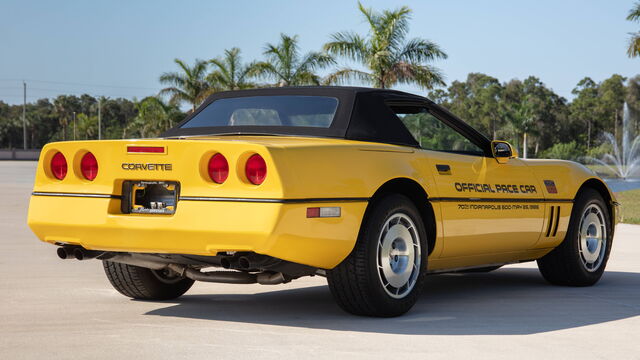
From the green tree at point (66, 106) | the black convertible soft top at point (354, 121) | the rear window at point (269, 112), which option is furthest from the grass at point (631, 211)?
the green tree at point (66, 106)

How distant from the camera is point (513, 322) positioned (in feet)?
18.7

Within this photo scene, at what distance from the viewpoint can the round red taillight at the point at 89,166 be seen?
18.4ft

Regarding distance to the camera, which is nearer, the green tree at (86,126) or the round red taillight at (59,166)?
the round red taillight at (59,166)

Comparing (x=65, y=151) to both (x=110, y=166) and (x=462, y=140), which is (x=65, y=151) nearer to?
(x=110, y=166)

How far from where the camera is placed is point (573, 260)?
7.67m

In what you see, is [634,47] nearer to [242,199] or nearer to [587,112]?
[242,199]

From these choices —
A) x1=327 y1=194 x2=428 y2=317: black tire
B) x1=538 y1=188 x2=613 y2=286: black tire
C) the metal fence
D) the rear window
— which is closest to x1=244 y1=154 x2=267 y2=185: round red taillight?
x1=327 y1=194 x2=428 y2=317: black tire

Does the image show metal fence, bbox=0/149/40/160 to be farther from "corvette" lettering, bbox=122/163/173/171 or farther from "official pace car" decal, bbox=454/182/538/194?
"corvette" lettering, bbox=122/163/173/171

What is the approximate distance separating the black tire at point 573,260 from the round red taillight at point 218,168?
360 cm

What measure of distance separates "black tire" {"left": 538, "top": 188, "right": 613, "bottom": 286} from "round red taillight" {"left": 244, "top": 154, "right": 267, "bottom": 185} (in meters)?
3.54

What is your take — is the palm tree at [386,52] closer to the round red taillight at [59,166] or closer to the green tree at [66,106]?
the round red taillight at [59,166]

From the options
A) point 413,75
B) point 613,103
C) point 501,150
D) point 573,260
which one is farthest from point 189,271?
point 613,103

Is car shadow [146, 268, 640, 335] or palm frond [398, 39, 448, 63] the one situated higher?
palm frond [398, 39, 448, 63]

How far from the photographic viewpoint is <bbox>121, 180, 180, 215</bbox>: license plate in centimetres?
532
